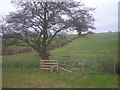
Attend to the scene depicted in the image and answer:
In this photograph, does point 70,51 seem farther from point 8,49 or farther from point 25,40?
point 8,49

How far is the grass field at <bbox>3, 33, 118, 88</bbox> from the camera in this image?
6466mm

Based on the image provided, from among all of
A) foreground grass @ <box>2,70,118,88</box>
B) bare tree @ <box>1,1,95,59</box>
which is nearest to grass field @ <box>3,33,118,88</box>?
foreground grass @ <box>2,70,118,88</box>

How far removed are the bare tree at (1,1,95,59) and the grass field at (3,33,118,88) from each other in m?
1.68

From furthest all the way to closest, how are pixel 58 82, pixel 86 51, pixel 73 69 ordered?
pixel 86 51 < pixel 73 69 < pixel 58 82

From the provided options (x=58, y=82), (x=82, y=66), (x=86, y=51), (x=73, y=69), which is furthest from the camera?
(x=86, y=51)

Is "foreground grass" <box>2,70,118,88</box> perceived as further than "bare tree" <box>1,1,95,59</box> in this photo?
No

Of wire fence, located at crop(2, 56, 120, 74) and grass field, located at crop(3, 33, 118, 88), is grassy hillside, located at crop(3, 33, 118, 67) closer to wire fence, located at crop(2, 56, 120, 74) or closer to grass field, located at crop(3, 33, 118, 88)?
grass field, located at crop(3, 33, 118, 88)

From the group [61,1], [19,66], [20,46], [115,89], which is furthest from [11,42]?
[115,89]

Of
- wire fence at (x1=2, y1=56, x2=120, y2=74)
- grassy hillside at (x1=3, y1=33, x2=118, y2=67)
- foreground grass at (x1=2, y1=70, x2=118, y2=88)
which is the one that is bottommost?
foreground grass at (x1=2, y1=70, x2=118, y2=88)

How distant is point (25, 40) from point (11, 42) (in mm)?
1104

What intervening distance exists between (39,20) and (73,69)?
15.6 feet

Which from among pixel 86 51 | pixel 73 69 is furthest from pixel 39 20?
pixel 86 51

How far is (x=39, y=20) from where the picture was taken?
10.3 meters

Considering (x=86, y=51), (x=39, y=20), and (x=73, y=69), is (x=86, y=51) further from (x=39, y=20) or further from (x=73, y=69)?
(x=39, y=20)
